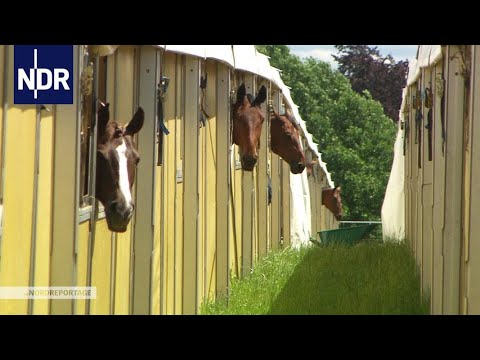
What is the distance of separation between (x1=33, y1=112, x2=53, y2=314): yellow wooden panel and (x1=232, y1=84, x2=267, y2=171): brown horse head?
3971 mm

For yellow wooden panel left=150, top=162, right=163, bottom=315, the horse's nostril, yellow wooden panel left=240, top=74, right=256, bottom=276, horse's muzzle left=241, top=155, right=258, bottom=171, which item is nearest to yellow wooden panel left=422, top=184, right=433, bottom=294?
horse's muzzle left=241, top=155, right=258, bottom=171

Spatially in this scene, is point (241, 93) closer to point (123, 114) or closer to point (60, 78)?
point (123, 114)

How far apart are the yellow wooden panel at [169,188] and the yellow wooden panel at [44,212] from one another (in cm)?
190

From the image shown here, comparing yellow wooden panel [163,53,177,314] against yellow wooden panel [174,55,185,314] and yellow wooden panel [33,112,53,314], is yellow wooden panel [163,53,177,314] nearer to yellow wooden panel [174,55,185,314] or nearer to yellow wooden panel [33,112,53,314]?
yellow wooden panel [174,55,185,314]

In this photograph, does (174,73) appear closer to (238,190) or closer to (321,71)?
(238,190)

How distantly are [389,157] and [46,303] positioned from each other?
14.8 meters

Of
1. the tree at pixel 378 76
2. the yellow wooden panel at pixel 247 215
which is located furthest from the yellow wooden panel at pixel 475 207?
the tree at pixel 378 76

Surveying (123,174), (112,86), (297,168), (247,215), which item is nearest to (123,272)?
(112,86)

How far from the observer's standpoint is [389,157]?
58.1 ft

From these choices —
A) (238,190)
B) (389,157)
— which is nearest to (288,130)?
(238,190)

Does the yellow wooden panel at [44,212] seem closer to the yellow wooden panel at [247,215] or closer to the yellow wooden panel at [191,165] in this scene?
the yellow wooden panel at [191,165]

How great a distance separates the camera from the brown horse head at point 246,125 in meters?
7.24

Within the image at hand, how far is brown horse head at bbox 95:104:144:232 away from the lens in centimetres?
355

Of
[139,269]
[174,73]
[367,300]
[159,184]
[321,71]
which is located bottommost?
[367,300]
